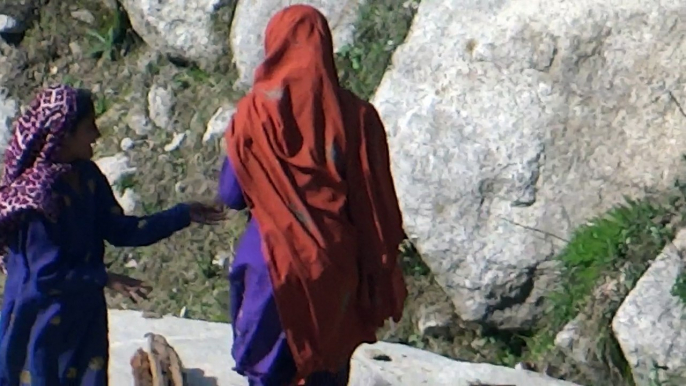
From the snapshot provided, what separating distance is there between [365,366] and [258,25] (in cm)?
237

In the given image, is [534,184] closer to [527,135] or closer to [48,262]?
[527,135]

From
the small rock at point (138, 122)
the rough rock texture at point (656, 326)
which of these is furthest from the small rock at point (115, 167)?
the rough rock texture at point (656, 326)

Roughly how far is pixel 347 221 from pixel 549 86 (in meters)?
2.11

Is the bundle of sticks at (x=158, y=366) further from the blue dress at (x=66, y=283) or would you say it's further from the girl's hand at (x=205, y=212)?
the girl's hand at (x=205, y=212)

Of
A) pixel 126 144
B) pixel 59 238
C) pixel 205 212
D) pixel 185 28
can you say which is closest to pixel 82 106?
pixel 59 238

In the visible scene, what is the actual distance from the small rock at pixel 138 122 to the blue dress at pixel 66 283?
321 centimetres

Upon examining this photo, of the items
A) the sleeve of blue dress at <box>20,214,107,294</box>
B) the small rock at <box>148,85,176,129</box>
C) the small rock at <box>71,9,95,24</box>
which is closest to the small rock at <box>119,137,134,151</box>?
the small rock at <box>148,85,176,129</box>

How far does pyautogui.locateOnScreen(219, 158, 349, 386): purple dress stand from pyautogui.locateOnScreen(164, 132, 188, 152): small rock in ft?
10.3

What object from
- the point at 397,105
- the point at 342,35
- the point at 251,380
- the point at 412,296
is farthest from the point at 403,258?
the point at 251,380

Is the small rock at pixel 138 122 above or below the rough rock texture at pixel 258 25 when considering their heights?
below

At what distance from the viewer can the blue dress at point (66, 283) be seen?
4.07 m

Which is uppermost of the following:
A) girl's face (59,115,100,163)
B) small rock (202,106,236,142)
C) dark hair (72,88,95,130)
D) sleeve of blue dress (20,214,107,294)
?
dark hair (72,88,95,130)

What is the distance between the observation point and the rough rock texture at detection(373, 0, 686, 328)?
575 cm

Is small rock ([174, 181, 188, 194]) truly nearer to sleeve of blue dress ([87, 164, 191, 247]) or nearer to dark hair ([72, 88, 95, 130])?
sleeve of blue dress ([87, 164, 191, 247])
